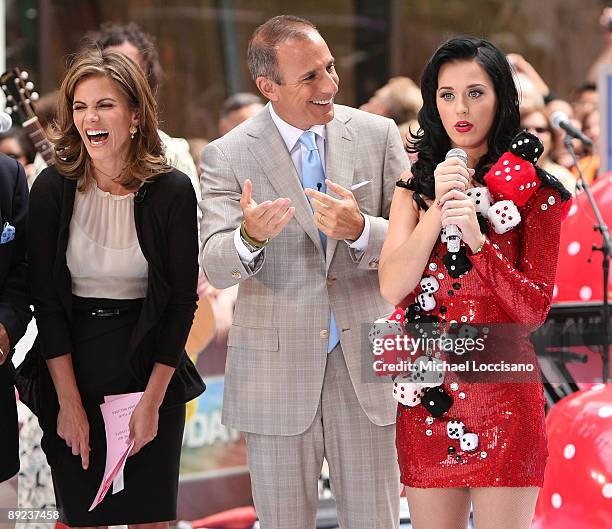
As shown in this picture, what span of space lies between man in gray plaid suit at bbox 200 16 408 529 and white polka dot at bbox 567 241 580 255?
6.11 feet

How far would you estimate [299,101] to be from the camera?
313 centimetres

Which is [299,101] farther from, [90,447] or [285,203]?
[90,447]

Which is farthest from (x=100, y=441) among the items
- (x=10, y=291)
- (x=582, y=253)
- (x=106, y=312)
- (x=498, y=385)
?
(x=582, y=253)

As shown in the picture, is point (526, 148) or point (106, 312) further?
point (106, 312)

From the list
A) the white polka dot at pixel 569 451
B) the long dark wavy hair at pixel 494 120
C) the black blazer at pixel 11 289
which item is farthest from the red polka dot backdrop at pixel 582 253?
the black blazer at pixel 11 289

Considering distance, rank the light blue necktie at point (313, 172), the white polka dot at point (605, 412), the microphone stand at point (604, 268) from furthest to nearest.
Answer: the microphone stand at point (604, 268) < the white polka dot at point (605, 412) < the light blue necktie at point (313, 172)

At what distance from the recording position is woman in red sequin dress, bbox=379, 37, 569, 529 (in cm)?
260

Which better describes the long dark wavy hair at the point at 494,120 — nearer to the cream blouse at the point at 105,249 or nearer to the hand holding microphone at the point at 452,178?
the hand holding microphone at the point at 452,178

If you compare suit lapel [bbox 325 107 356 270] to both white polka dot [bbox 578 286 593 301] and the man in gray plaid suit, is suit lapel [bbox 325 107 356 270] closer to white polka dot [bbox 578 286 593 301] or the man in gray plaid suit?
the man in gray plaid suit

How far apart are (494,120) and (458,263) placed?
1.28 feet

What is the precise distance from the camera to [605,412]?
3971mm

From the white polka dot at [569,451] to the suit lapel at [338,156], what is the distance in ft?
4.62

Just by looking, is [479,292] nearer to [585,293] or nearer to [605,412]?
[605,412]

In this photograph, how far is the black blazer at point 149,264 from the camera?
3.06 m
